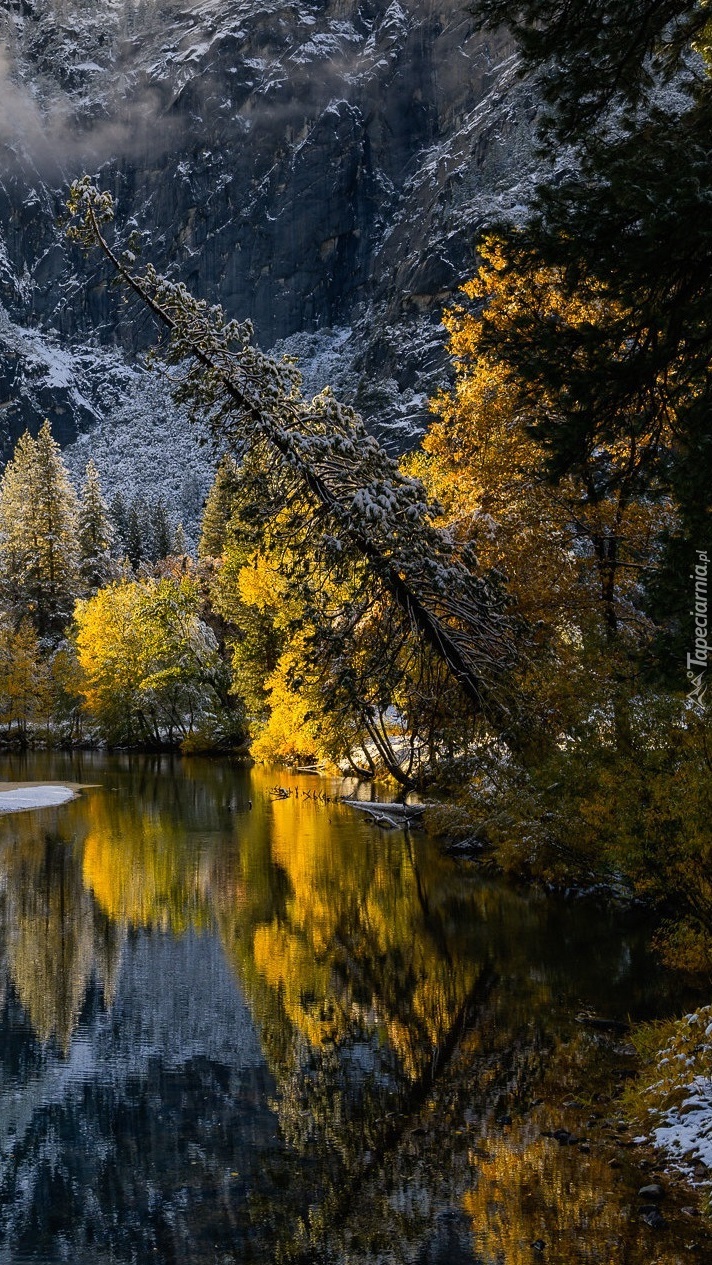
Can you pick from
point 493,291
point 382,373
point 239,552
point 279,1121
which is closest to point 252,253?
point 382,373

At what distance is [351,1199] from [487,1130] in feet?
4.50

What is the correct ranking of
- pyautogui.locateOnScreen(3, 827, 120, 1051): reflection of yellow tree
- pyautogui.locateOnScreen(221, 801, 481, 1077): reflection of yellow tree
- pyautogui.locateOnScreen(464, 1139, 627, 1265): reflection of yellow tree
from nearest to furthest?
pyautogui.locateOnScreen(464, 1139, 627, 1265): reflection of yellow tree < pyautogui.locateOnScreen(221, 801, 481, 1077): reflection of yellow tree < pyautogui.locateOnScreen(3, 827, 120, 1051): reflection of yellow tree

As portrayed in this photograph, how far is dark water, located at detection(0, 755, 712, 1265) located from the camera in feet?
21.1

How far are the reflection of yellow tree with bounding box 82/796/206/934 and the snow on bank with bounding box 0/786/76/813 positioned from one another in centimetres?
287

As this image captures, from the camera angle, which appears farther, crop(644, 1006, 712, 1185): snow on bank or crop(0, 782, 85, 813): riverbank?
crop(0, 782, 85, 813): riverbank

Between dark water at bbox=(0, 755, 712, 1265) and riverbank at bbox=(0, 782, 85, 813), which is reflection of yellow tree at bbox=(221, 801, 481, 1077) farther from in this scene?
riverbank at bbox=(0, 782, 85, 813)

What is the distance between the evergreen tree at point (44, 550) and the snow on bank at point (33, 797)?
33705mm

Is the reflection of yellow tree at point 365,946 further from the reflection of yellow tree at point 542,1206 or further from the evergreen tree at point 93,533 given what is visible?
the evergreen tree at point 93,533

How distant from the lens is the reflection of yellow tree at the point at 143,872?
1518 centimetres

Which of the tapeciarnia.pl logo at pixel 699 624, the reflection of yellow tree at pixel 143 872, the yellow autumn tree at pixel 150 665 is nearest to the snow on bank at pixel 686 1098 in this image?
the tapeciarnia.pl logo at pixel 699 624

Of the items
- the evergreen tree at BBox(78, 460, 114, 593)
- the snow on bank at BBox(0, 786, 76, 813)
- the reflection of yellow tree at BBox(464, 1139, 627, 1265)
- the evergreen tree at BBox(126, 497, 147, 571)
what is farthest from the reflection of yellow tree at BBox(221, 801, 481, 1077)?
the evergreen tree at BBox(126, 497, 147, 571)

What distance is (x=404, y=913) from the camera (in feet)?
49.2

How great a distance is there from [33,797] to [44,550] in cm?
3682

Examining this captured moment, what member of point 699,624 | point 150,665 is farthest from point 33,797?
point 699,624
